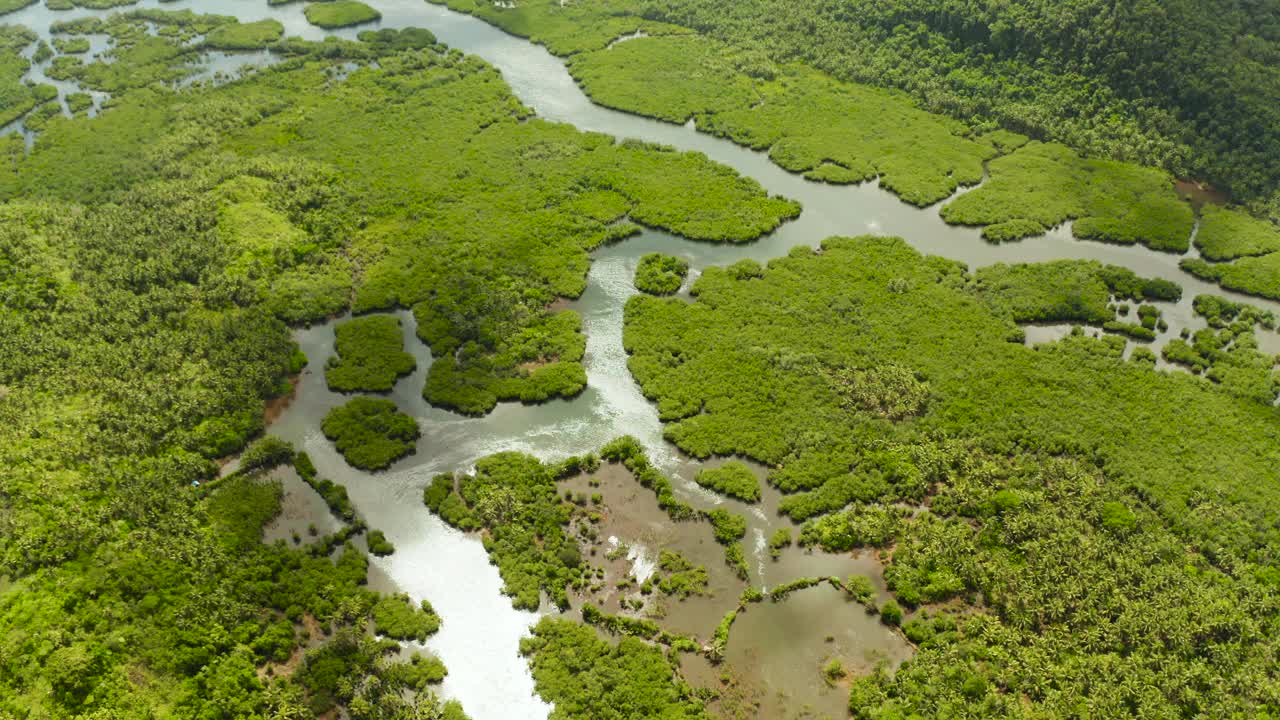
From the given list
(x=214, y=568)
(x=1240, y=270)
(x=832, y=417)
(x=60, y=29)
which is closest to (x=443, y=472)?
(x=214, y=568)

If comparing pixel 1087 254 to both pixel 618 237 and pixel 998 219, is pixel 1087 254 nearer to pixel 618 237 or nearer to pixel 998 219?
pixel 998 219

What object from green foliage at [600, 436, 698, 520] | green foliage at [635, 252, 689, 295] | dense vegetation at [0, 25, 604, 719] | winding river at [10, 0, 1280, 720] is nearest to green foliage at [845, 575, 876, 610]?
winding river at [10, 0, 1280, 720]

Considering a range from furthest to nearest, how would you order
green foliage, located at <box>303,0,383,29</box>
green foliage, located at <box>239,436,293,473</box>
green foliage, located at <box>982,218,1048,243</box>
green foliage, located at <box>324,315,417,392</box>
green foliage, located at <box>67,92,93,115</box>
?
green foliage, located at <box>303,0,383,29</box> < green foliage, located at <box>67,92,93,115</box> < green foliage, located at <box>982,218,1048,243</box> < green foliage, located at <box>324,315,417,392</box> < green foliage, located at <box>239,436,293,473</box>

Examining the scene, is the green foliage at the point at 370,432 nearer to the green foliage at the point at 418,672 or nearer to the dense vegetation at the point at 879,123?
the green foliage at the point at 418,672

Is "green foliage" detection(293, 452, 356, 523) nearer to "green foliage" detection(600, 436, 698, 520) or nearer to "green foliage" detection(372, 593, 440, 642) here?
"green foliage" detection(372, 593, 440, 642)

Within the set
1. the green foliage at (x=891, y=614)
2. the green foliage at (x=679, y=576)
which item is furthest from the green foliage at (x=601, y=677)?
the green foliage at (x=891, y=614)

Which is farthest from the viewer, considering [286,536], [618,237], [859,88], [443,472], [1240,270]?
[859,88]

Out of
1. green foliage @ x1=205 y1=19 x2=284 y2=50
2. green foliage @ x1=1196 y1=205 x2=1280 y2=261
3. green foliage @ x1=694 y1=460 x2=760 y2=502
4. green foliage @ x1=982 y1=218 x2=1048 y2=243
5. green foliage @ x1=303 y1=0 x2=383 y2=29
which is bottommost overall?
green foliage @ x1=694 y1=460 x2=760 y2=502
